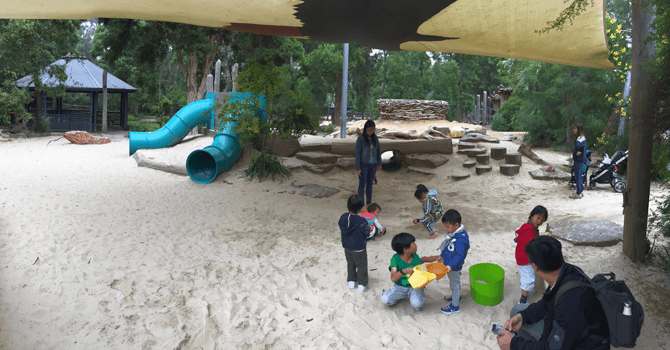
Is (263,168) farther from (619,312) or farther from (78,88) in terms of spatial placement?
(78,88)

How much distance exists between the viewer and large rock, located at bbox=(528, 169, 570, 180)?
28.6 ft

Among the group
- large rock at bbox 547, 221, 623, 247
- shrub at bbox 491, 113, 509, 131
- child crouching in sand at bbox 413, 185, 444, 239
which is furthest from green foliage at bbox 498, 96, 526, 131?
child crouching in sand at bbox 413, 185, 444, 239

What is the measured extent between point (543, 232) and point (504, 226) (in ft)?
2.06

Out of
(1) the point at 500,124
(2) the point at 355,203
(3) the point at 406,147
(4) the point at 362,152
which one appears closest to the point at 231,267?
(2) the point at 355,203

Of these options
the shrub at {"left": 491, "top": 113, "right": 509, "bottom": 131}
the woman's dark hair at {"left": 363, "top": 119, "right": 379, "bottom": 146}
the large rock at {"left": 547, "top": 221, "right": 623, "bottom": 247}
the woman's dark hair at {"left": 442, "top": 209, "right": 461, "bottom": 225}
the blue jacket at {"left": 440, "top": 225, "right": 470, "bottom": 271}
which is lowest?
the large rock at {"left": 547, "top": 221, "right": 623, "bottom": 247}

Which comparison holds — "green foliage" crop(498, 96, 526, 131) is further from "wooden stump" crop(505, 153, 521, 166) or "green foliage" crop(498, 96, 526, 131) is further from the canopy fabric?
the canopy fabric

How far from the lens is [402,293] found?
3779mm

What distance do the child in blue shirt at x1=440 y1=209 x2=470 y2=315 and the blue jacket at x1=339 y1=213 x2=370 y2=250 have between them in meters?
0.72

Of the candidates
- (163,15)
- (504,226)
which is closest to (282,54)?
(163,15)

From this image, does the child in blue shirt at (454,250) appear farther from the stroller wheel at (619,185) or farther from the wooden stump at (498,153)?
the wooden stump at (498,153)

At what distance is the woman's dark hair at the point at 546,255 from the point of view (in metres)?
2.29

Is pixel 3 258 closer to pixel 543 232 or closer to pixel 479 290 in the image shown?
pixel 479 290

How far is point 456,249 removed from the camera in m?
3.61

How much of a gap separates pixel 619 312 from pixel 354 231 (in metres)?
2.30
